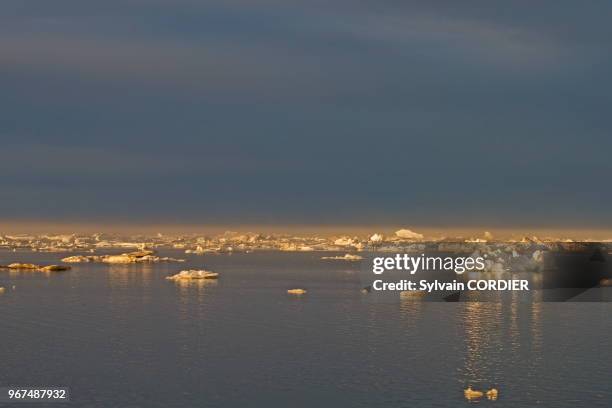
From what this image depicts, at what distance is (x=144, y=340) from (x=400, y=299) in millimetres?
41417

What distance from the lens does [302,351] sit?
5556 centimetres

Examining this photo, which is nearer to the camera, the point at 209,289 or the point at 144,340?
the point at 144,340

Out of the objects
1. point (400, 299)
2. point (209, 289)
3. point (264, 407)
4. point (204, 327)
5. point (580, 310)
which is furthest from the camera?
point (209, 289)

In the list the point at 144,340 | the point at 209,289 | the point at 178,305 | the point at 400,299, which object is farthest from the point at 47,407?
the point at 209,289

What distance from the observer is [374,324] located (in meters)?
69.6

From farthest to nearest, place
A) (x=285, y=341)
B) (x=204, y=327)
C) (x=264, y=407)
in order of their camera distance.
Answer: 1. (x=204, y=327)
2. (x=285, y=341)
3. (x=264, y=407)

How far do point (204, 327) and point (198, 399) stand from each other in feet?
88.9

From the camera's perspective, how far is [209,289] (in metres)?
110

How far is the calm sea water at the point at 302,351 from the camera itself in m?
42.5

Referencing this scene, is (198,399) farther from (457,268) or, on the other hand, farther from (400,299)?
(457,268)

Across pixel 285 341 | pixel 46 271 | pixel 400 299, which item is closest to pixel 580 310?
pixel 400 299

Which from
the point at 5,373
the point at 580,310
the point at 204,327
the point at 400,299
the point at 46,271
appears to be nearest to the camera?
the point at 5,373

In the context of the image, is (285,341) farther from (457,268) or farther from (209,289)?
(457,268)

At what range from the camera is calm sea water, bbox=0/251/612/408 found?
42.5 metres
